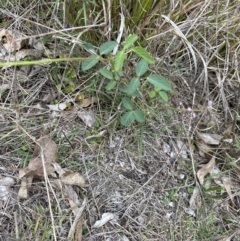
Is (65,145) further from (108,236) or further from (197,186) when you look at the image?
(197,186)

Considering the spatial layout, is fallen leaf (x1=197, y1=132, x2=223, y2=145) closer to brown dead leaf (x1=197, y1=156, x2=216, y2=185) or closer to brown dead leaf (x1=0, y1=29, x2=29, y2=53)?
brown dead leaf (x1=197, y1=156, x2=216, y2=185)

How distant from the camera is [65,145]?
Result: 5.44ft

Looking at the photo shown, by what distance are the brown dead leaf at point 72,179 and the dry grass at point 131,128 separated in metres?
0.03

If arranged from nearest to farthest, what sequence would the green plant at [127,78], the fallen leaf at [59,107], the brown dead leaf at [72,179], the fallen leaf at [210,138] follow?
1. the green plant at [127,78]
2. the brown dead leaf at [72,179]
3. the fallen leaf at [59,107]
4. the fallen leaf at [210,138]

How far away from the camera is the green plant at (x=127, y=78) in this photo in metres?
1.50

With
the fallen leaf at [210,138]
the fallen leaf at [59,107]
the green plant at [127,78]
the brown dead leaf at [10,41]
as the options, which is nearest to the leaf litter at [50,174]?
the fallen leaf at [59,107]

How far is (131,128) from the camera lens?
1.74 meters

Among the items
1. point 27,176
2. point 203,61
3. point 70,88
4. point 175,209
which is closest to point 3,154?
point 27,176

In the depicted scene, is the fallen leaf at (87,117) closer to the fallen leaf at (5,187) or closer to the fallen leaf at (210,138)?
the fallen leaf at (5,187)

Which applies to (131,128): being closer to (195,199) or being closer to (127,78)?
(127,78)

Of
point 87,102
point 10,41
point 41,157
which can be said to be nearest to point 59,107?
point 87,102

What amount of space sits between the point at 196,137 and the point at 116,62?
1.85 ft

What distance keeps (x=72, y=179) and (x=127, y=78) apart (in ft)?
1.44

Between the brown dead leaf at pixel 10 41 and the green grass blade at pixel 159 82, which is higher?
the green grass blade at pixel 159 82
